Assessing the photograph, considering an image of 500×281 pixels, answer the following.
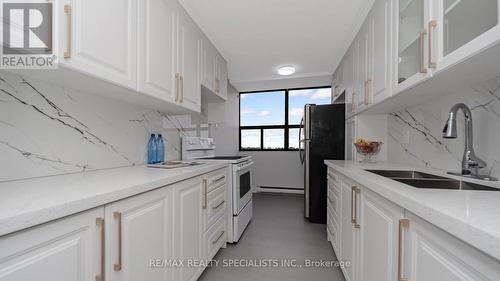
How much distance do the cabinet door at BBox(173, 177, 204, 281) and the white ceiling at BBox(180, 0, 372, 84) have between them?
1575 millimetres

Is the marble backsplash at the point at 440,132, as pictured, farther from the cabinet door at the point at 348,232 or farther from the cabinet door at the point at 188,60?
the cabinet door at the point at 188,60

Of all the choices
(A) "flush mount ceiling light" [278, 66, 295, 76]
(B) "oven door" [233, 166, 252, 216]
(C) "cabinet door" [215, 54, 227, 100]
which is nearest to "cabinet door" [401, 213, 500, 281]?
(B) "oven door" [233, 166, 252, 216]

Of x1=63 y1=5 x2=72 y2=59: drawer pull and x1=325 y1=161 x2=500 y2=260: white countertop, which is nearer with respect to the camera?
x1=325 y1=161 x2=500 y2=260: white countertop

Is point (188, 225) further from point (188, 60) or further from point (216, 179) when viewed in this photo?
point (188, 60)

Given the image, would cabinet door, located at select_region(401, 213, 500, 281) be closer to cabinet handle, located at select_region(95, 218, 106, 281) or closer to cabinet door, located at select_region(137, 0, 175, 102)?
cabinet handle, located at select_region(95, 218, 106, 281)

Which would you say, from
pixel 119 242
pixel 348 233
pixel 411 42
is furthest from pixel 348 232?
pixel 119 242

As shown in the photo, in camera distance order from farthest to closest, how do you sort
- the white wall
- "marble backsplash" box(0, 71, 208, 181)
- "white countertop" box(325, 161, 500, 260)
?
the white wall → "marble backsplash" box(0, 71, 208, 181) → "white countertop" box(325, 161, 500, 260)

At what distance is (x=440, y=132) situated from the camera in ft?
4.75

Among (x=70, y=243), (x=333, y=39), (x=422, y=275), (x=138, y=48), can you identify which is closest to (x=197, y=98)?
(x=138, y=48)

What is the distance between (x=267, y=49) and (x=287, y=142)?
2.33 meters

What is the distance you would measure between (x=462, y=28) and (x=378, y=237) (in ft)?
3.26

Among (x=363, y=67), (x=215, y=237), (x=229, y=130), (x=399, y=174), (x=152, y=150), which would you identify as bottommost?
(x=215, y=237)

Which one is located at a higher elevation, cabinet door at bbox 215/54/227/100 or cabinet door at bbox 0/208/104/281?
cabinet door at bbox 215/54/227/100

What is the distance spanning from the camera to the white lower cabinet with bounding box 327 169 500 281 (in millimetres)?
506
